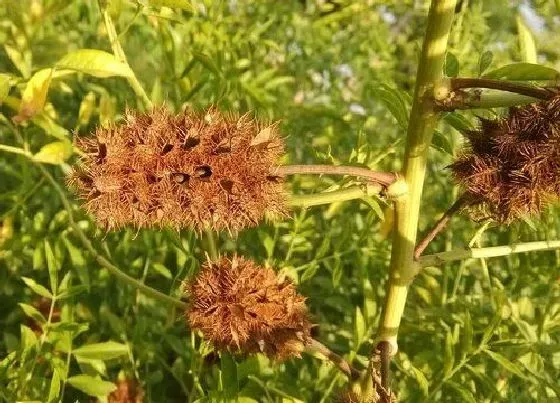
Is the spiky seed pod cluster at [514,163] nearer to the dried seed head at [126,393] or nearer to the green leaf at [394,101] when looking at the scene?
the green leaf at [394,101]

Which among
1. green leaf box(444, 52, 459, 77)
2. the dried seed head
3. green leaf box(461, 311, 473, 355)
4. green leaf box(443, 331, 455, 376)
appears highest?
green leaf box(444, 52, 459, 77)

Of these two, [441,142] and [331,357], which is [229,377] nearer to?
[331,357]

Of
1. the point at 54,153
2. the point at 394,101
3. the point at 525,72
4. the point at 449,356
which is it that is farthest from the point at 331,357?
the point at 54,153

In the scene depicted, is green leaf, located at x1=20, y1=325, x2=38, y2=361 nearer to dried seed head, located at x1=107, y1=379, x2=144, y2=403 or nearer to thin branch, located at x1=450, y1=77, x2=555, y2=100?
dried seed head, located at x1=107, y1=379, x2=144, y2=403

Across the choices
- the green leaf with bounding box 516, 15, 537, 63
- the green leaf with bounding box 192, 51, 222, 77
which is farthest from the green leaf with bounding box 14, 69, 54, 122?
the green leaf with bounding box 516, 15, 537, 63

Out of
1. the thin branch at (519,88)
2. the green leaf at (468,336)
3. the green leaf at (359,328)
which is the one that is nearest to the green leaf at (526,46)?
the thin branch at (519,88)

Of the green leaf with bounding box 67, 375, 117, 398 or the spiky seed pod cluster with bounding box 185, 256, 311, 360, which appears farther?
the green leaf with bounding box 67, 375, 117, 398
